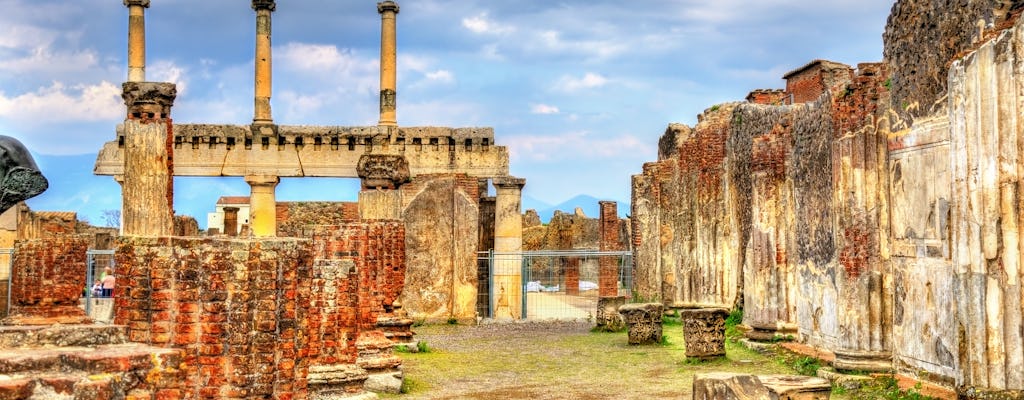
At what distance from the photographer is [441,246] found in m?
20.9

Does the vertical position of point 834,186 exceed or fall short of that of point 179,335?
it exceeds it

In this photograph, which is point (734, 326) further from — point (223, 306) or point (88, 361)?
point (88, 361)

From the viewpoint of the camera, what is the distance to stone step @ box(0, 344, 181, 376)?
5348 millimetres

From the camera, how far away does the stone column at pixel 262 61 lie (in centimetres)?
2462

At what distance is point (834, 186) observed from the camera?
35.9ft

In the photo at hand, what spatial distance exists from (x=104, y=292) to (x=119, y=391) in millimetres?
17735

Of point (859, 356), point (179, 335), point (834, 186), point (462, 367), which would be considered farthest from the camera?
point (462, 367)

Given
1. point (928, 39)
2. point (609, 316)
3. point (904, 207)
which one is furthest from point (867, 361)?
point (609, 316)

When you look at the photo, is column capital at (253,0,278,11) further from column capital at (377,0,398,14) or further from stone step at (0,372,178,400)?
stone step at (0,372,178,400)

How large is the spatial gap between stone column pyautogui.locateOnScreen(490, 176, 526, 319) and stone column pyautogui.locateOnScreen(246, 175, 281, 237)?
5661mm

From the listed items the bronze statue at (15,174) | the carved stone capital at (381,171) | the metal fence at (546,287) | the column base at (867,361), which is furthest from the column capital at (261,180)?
the column base at (867,361)

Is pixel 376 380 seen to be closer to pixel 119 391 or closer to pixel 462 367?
pixel 462 367

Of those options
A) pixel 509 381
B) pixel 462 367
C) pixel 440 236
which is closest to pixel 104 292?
pixel 440 236

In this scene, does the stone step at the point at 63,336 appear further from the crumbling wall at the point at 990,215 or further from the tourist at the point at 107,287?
the tourist at the point at 107,287
